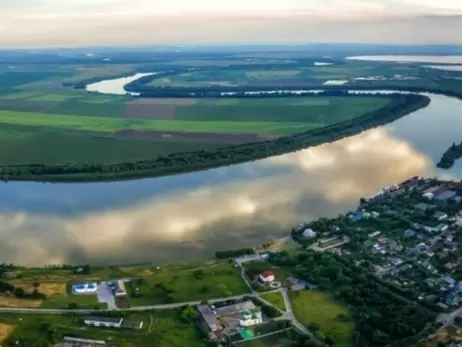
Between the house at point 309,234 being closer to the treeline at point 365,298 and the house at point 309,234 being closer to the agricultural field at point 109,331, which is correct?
the treeline at point 365,298

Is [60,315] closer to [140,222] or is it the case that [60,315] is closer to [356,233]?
[140,222]

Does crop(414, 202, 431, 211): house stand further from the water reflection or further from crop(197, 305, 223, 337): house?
crop(197, 305, 223, 337): house

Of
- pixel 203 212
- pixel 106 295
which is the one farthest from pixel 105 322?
pixel 203 212

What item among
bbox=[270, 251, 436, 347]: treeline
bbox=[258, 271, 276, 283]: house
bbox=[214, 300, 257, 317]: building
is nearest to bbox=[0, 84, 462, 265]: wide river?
bbox=[270, 251, 436, 347]: treeline

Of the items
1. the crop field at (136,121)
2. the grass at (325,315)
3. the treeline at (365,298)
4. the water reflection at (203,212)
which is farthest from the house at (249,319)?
the crop field at (136,121)

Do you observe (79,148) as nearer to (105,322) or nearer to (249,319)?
(105,322)

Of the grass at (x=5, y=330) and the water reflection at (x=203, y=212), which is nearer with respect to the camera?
the grass at (x=5, y=330)

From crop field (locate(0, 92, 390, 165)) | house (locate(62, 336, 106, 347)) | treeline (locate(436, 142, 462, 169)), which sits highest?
crop field (locate(0, 92, 390, 165))

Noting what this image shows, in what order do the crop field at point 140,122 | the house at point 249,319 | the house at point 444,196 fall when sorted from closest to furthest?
1. the house at point 249,319
2. the house at point 444,196
3. the crop field at point 140,122
